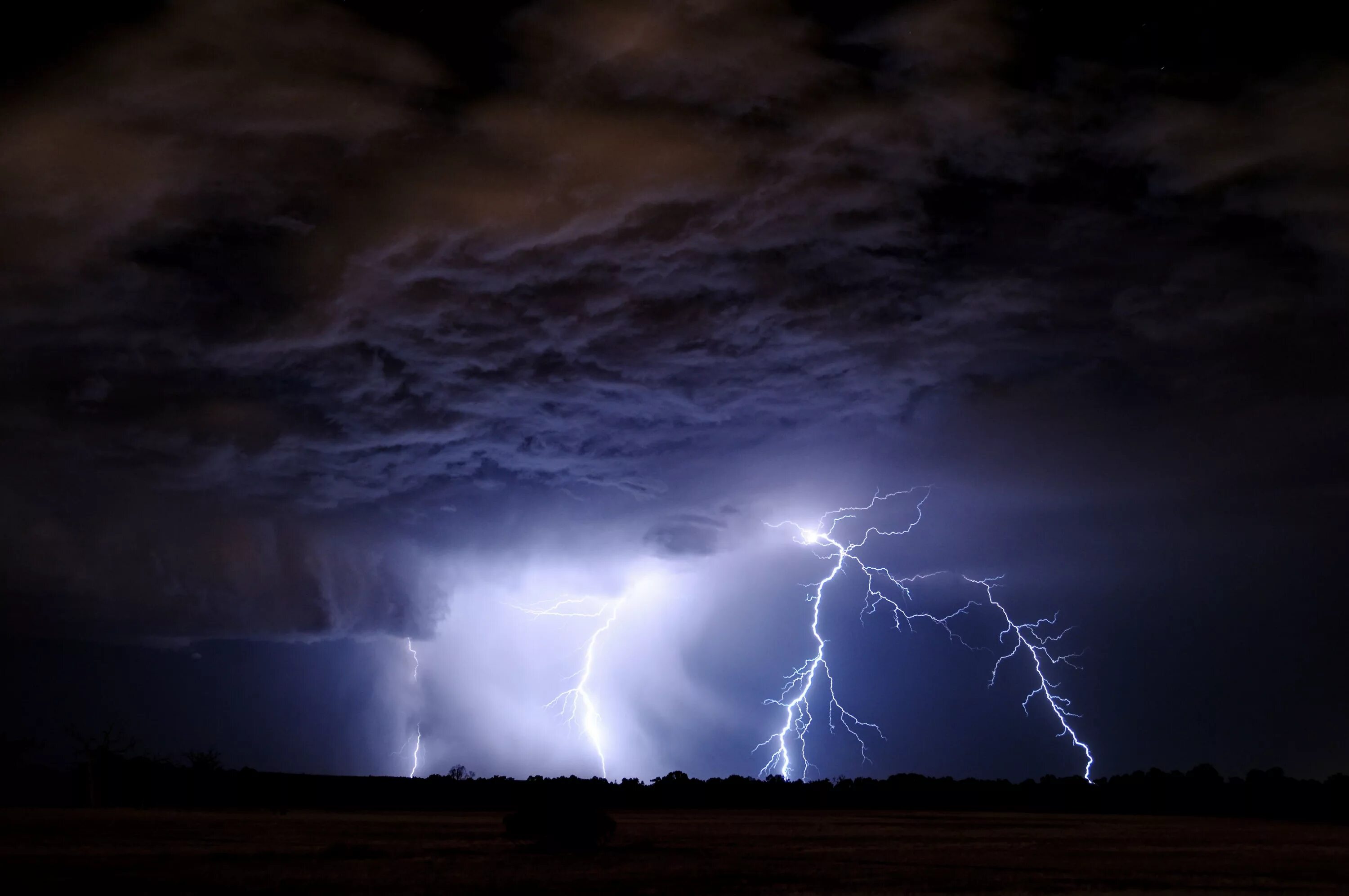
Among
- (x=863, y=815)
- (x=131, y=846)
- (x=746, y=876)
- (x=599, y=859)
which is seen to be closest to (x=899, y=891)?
(x=746, y=876)

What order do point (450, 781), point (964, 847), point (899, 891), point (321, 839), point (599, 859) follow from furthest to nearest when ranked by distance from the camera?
point (450, 781) → point (321, 839) → point (964, 847) → point (599, 859) → point (899, 891)

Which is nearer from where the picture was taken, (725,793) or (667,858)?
(667,858)

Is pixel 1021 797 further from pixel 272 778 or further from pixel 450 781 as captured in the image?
pixel 272 778

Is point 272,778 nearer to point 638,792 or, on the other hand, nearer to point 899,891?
point 638,792

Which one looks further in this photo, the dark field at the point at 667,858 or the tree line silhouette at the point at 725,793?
the tree line silhouette at the point at 725,793

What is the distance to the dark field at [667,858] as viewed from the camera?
17.7 m

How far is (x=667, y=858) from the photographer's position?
23078mm

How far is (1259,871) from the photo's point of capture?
67.7ft

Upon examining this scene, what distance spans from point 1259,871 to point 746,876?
1014 centimetres

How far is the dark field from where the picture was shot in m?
17.7

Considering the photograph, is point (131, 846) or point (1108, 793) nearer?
point (131, 846)

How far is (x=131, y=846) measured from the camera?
82.1ft

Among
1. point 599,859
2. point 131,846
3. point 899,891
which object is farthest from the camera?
point 131,846

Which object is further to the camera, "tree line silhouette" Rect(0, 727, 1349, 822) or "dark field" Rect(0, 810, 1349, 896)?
"tree line silhouette" Rect(0, 727, 1349, 822)
